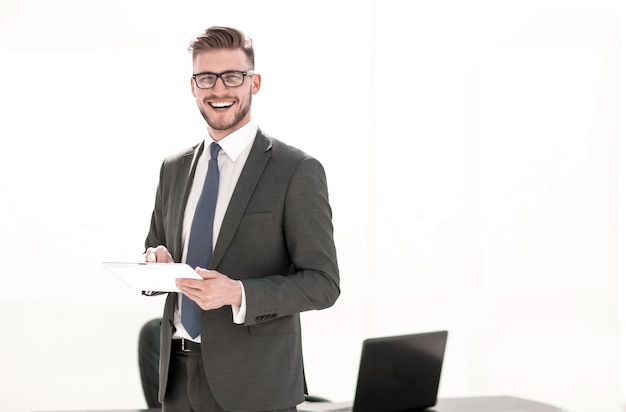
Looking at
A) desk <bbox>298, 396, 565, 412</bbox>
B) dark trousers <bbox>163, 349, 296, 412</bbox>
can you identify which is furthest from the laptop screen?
dark trousers <bbox>163, 349, 296, 412</bbox>

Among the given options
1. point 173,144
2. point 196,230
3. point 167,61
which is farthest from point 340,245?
point 196,230

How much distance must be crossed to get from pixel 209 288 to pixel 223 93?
18.9 inches

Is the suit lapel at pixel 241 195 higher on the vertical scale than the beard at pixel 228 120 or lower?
lower

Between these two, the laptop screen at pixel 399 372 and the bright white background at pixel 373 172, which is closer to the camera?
the laptop screen at pixel 399 372

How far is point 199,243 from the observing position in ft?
6.70

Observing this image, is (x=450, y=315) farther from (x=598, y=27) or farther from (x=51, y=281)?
(x=51, y=281)

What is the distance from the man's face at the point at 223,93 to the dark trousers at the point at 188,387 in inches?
21.4

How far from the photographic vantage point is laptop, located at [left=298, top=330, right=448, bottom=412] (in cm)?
275

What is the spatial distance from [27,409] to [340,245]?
2174mm

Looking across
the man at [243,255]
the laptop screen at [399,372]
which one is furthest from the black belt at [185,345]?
the laptop screen at [399,372]

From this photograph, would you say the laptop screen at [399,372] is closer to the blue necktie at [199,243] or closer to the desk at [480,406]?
the desk at [480,406]

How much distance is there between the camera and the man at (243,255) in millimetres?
1969

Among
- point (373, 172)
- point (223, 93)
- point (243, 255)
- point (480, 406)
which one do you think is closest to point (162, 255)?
point (243, 255)

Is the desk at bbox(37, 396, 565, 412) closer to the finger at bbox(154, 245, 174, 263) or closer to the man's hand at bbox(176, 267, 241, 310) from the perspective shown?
the finger at bbox(154, 245, 174, 263)
